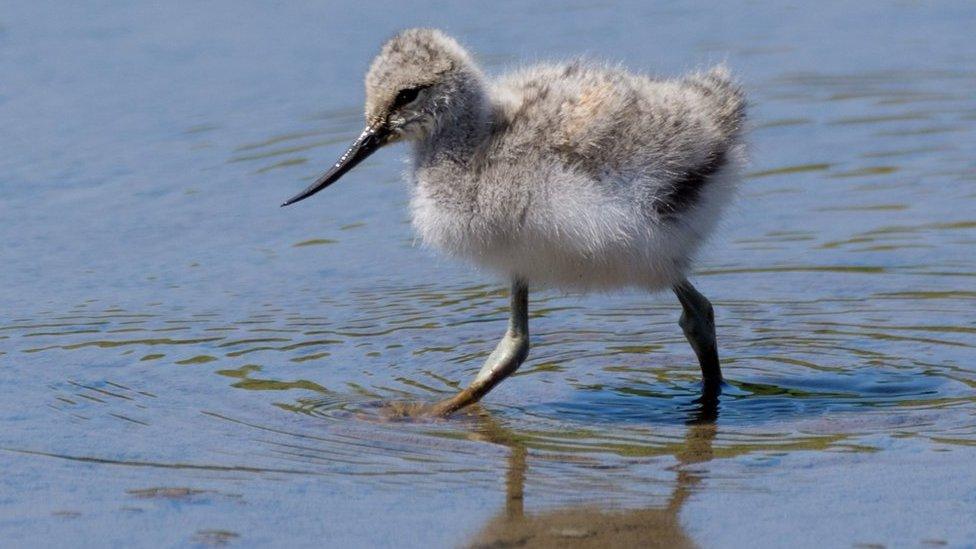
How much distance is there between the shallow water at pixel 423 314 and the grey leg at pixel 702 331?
0.08 metres

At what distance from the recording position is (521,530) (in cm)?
405

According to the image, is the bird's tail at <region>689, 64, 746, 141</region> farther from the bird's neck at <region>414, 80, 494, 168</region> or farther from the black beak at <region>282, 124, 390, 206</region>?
the black beak at <region>282, 124, 390, 206</region>

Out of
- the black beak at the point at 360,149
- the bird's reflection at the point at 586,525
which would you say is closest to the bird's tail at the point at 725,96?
the black beak at the point at 360,149

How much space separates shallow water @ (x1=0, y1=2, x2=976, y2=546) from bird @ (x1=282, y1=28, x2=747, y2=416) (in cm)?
45

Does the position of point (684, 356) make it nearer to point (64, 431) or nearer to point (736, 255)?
point (736, 255)

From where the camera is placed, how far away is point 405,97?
5.12 metres

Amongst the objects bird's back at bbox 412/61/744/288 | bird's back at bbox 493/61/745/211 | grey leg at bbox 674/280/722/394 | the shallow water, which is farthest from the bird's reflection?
grey leg at bbox 674/280/722/394

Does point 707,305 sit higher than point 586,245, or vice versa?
point 586,245

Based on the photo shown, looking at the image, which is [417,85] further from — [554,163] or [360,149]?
[554,163]

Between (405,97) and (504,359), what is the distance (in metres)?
0.86

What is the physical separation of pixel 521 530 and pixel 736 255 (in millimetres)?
2915

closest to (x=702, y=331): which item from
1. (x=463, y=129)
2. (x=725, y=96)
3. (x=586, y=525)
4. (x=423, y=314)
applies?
(x=725, y=96)

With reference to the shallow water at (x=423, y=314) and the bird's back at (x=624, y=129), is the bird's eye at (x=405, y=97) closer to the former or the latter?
the bird's back at (x=624, y=129)

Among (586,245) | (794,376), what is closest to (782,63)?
(794,376)
